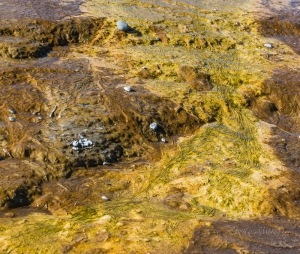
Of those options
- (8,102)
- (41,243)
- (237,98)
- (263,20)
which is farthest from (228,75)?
(41,243)

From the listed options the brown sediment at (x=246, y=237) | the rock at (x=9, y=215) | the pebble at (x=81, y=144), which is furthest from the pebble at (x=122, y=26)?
the brown sediment at (x=246, y=237)

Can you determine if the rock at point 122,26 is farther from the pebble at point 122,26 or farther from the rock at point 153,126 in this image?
the rock at point 153,126

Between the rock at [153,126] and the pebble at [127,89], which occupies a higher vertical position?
the pebble at [127,89]

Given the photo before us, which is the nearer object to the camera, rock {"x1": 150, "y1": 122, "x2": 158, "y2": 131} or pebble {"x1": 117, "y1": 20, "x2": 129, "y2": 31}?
rock {"x1": 150, "y1": 122, "x2": 158, "y2": 131}

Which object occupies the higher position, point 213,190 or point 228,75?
point 228,75

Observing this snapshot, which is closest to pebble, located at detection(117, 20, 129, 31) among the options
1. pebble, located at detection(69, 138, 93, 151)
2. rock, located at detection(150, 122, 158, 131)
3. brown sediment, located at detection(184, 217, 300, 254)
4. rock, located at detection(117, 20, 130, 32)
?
rock, located at detection(117, 20, 130, 32)

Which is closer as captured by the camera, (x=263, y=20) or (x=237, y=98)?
(x=237, y=98)

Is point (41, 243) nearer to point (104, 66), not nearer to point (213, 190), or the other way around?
point (213, 190)

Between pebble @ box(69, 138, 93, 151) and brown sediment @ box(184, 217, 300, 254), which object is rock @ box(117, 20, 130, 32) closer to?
pebble @ box(69, 138, 93, 151)

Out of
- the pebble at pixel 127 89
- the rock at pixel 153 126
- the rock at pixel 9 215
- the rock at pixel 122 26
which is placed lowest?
the rock at pixel 9 215
